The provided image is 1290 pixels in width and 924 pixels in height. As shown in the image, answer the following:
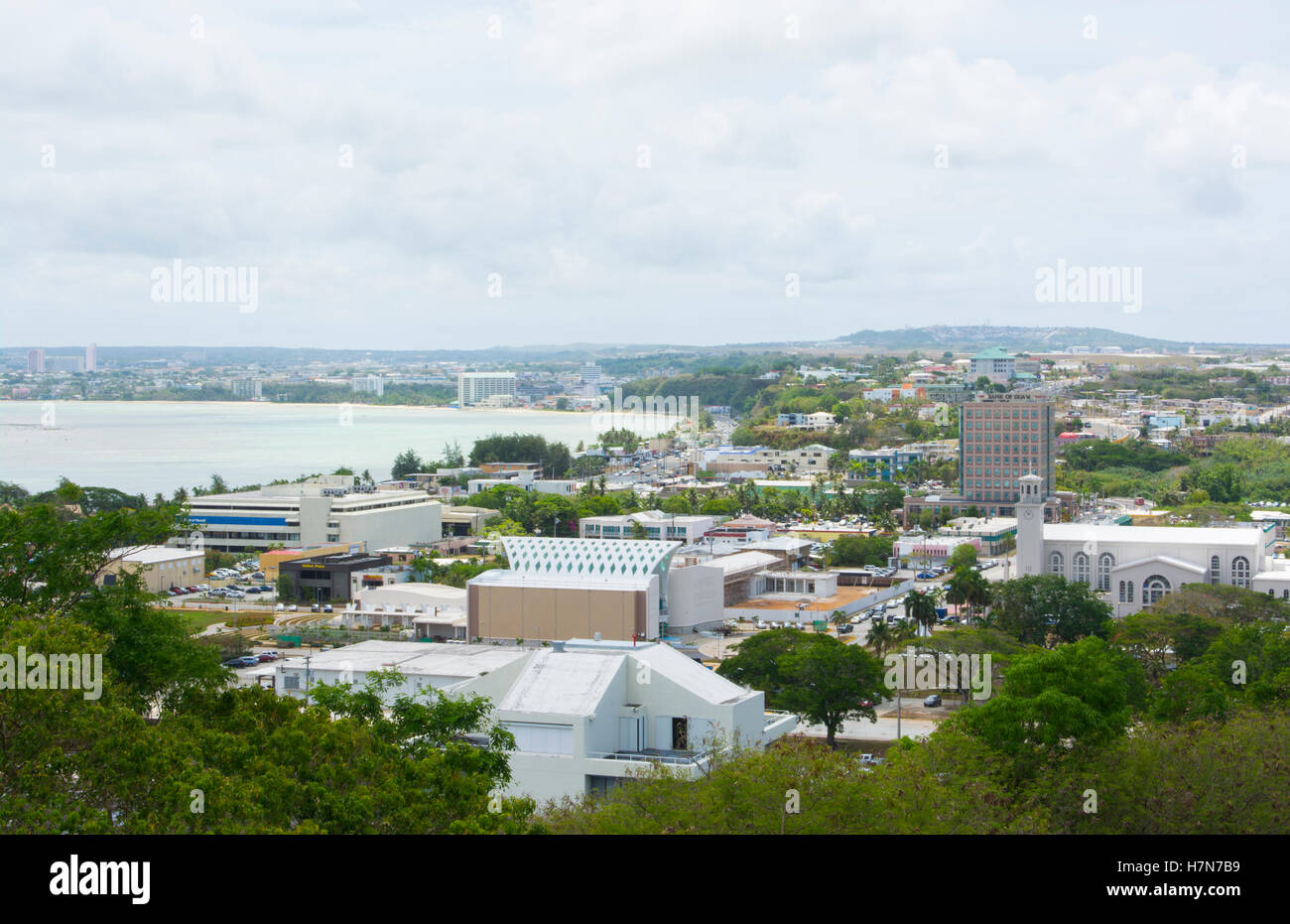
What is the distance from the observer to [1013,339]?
16138 centimetres

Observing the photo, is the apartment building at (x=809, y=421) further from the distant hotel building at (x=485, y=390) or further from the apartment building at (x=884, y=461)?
the distant hotel building at (x=485, y=390)

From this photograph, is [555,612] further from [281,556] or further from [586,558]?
[281,556]

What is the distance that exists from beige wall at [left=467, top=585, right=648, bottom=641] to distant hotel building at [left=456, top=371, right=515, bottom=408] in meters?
96.2

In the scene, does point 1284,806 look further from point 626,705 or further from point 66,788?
point 66,788

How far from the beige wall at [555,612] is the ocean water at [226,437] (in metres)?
26.8

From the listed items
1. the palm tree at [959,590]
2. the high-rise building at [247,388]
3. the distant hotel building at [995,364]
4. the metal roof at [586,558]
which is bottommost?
the palm tree at [959,590]

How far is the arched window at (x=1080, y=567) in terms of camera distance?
2384 centimetres

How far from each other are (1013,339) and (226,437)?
347 feet

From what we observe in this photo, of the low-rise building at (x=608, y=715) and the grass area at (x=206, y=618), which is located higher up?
the low-rise building at (x=608, y=715)

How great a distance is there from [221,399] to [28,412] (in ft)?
66.9

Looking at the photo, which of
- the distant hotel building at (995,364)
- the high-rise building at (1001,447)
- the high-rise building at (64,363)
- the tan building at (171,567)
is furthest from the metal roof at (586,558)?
the high-rise building at (64,363)

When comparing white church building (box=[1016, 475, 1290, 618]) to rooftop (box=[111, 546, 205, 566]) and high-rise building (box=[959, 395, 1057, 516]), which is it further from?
rooftop (box=[111, 546, 205, 566])
